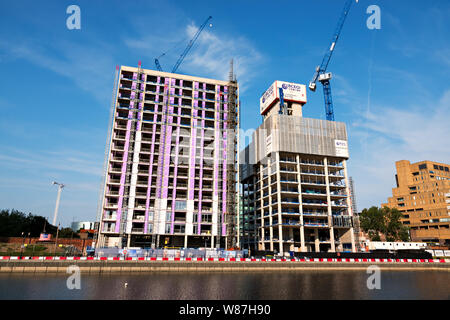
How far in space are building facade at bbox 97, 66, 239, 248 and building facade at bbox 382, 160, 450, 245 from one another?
389 feet

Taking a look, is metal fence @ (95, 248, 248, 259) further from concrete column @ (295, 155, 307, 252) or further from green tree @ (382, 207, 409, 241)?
green tree @ (382, 207, 409, 241)

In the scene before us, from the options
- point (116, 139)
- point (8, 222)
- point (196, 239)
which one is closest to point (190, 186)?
point (196, 239)

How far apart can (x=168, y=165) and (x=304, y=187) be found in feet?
164

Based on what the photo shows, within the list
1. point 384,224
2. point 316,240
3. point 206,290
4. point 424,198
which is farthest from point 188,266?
point 424,198

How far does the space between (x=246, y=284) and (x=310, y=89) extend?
411 feet

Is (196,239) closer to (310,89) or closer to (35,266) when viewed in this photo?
(35,266)

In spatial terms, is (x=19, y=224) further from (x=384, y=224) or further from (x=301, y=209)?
(x=384, y=224)

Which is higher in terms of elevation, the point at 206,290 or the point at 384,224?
the point at 384,224

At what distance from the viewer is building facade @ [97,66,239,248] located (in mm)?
93125

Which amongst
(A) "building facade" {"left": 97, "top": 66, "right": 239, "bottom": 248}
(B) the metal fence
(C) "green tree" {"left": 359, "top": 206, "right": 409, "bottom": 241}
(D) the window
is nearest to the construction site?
(A) "building facade" {"left": 97, "top": 66, "right": 239, "bottom": 248}

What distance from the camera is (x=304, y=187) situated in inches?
4252

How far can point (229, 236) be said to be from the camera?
318 ft

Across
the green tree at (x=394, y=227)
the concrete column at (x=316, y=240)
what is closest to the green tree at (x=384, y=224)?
the green tree at (x=394, y=227)

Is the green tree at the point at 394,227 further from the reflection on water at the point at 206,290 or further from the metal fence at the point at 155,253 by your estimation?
the reflection on water at the point at 206,290
